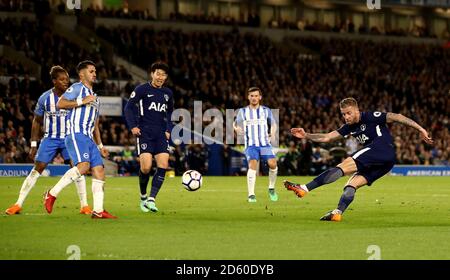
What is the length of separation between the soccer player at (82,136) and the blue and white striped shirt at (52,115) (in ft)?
2.82

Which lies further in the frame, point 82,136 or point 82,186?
point 82,186

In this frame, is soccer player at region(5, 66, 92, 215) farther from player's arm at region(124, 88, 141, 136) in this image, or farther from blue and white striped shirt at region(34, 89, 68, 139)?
player's arm at region(124, 88, 141, 136)

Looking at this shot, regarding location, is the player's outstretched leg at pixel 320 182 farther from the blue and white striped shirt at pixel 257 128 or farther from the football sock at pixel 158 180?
the blue and white striped shirt at pixel 257 128

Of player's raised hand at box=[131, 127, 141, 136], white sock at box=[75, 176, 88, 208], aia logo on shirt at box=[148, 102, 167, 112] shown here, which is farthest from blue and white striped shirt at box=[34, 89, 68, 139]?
aia logo on shirt at box=[148, 102, 167, 112]

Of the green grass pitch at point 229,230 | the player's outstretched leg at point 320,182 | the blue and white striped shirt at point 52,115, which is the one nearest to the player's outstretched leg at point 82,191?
the green grass pitch at point 229,230

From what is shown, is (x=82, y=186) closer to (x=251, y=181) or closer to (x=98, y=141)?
(x=98, y=141)

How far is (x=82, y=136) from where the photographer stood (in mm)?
14742

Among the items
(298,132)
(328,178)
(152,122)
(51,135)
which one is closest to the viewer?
(328,178)

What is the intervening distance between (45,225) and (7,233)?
1.25m

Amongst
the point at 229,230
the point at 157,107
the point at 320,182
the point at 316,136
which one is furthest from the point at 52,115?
the point at 320,182

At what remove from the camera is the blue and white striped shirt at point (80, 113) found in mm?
14734

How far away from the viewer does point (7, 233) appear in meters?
12.5

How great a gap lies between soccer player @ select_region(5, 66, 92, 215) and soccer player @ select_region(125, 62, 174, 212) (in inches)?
49.6

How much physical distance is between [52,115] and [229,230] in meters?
4.19
